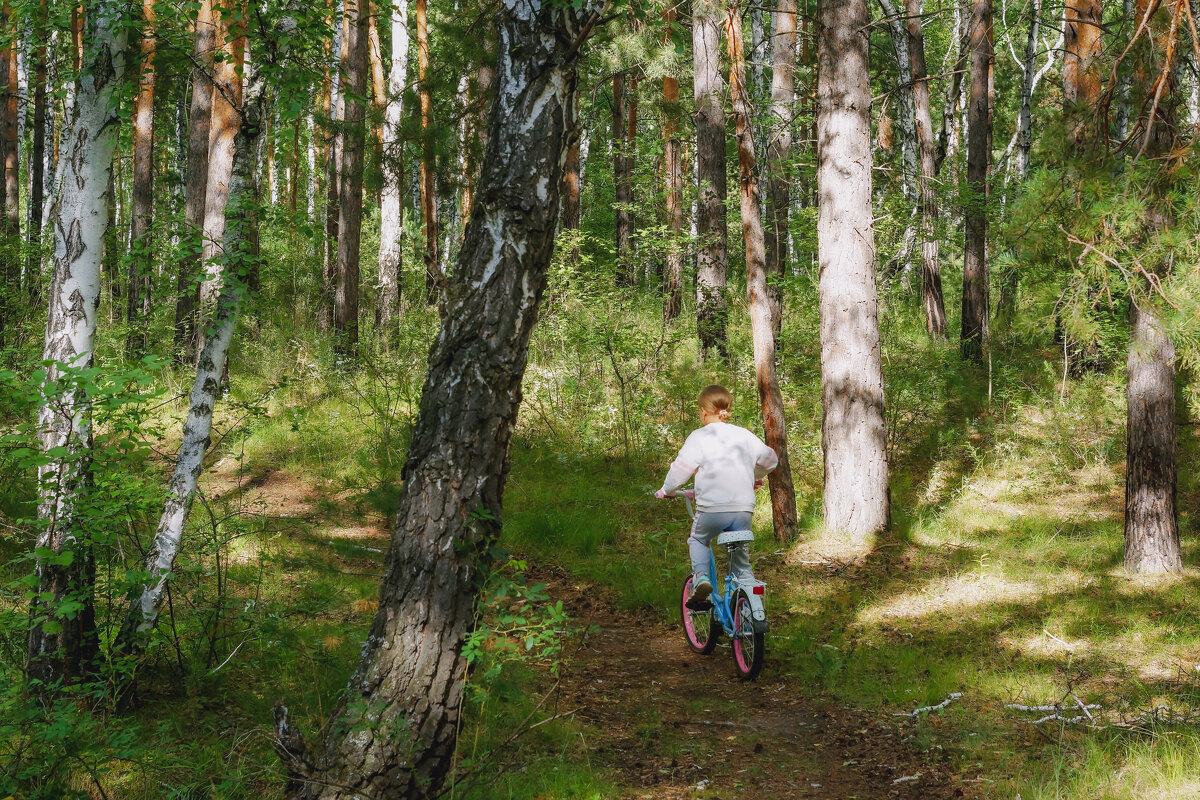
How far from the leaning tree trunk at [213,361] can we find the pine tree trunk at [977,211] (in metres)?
12.2

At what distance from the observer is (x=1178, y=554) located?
7.12 metres

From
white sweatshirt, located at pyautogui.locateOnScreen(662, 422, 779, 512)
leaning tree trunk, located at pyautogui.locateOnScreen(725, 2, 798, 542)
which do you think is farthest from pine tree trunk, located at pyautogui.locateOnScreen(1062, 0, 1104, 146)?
white sweatshirt, located at pyautogui.locateOnScreen(662, 422, 779, 512)

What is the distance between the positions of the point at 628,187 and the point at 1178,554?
17328 mm

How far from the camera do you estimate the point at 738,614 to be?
570 cm

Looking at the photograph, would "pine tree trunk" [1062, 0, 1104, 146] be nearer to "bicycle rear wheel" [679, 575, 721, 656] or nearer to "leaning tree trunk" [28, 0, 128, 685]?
"bicycle rear wheel" [679, 575, 721, 656]

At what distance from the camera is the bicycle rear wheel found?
6176 millimetres

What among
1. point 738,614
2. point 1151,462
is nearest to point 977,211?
point 1151,462

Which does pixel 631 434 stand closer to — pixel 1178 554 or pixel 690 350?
pixel 690 350

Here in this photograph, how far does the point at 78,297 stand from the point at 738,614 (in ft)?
14.8

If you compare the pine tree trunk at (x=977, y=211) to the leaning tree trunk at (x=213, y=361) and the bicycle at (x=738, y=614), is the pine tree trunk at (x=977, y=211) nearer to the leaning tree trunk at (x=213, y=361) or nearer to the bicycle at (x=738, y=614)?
the bicycle at (x=738, y=614)

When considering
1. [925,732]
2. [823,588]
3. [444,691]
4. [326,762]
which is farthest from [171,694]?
[823,588]

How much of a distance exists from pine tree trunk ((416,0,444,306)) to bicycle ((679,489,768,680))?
4.27 m

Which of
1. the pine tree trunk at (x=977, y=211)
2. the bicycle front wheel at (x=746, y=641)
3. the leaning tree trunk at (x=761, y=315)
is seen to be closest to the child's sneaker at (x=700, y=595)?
the bicycle front wheel at (x=746, y=641)

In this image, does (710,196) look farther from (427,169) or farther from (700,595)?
(700,595)
